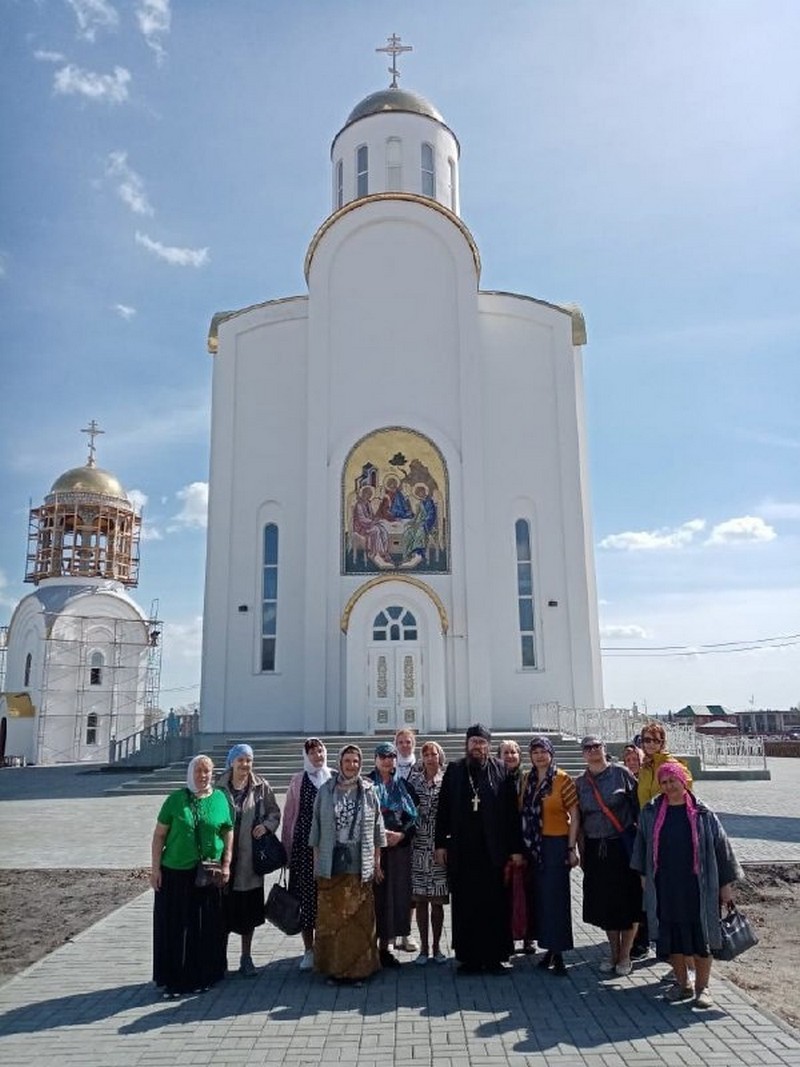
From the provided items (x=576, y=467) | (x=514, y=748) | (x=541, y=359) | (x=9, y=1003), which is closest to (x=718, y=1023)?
(x=514, y=748)

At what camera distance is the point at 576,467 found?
2022 cm

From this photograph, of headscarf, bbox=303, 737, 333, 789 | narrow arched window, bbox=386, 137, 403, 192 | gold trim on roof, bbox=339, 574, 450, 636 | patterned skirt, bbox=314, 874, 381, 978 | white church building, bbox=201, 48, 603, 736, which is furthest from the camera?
narrow arched window, bbox=386, 137, 403, 192

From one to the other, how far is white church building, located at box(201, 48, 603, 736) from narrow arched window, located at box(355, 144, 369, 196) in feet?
4.65

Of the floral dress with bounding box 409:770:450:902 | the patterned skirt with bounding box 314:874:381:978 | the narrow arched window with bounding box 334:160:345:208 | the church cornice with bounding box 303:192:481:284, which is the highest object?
the narrow arched window with bounding box 334:160:345:208

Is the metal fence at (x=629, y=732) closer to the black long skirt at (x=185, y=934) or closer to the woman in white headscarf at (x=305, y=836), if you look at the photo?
the woman in white headscarf at (x=305, y=836)

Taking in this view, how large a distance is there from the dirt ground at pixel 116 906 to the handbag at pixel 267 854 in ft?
6.16

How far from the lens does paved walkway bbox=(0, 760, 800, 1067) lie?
4098 mm

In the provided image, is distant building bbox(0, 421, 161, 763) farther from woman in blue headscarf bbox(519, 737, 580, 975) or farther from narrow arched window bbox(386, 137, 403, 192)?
woman in blue headscarf bbox(519, 737, 580, 975)

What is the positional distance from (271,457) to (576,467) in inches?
293

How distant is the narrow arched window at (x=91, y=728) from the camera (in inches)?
1305

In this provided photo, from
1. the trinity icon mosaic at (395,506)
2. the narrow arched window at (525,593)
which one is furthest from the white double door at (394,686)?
the narrow arched window at (525,593)

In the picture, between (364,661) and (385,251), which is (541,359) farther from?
(364,661)

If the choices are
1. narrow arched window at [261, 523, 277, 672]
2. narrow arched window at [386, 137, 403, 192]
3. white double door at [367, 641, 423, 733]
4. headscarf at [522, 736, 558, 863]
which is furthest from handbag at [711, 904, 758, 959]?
narrow arched window at [386, 137, 403, 192]

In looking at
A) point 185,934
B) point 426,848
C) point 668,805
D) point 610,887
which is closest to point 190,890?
point 185,934
